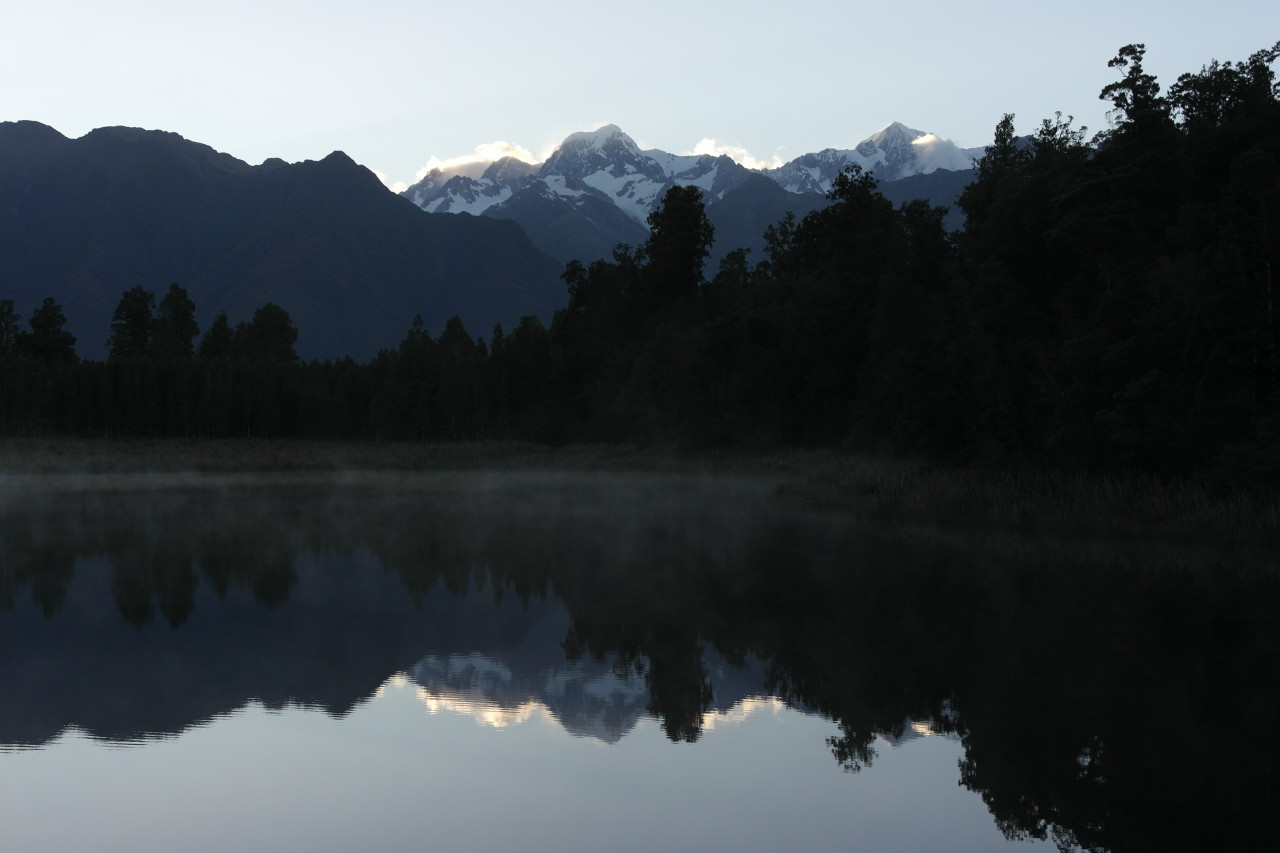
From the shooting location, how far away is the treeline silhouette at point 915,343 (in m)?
33.2

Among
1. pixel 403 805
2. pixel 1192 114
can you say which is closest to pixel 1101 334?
pixel 1192 114

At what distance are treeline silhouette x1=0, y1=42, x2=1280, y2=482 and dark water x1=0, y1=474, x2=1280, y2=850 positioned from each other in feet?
33.6

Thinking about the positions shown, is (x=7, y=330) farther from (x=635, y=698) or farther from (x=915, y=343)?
(x=635, y=698)

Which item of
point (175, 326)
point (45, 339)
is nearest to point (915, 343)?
point (45, 339)

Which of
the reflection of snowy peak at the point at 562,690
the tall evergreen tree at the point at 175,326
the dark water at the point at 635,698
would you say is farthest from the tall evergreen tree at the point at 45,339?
the reflection of snowy peak at the point at 562,690

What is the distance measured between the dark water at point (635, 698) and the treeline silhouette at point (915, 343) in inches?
403

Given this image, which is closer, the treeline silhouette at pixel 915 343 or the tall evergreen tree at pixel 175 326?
the treeline silhouette at pixel 915 343

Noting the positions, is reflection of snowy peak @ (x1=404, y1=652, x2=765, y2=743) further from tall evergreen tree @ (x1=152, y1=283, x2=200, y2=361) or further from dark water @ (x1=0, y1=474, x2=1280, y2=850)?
tall evergreen tree @ (x1=152, y1=283, x2=200, y2=361)

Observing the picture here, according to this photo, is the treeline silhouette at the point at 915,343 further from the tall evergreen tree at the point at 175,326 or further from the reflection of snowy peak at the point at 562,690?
the reflection of snowy peak at the point at 562,690

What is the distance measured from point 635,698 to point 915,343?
4663 centimetres

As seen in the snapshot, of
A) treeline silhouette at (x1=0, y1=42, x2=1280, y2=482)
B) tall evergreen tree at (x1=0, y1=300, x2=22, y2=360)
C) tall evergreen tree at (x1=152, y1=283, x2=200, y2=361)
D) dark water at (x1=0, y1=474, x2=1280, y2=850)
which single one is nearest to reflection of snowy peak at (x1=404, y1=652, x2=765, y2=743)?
dark water at (x1=0, y1=474, x2=1280, y2=850)

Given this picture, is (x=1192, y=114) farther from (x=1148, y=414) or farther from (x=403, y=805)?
(x=403, y=805)

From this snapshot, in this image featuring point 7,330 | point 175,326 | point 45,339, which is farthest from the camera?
point 175,326

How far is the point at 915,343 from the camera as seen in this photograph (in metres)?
57.6
